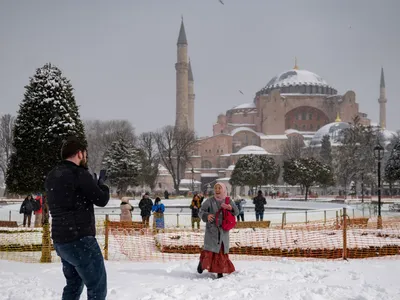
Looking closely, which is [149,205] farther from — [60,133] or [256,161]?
[256,161]

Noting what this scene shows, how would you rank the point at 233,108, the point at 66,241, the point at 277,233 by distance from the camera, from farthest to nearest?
the point at 233,108
the point at 277,233
the point at 66,241

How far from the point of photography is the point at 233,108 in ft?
281

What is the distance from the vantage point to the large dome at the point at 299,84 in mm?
82625

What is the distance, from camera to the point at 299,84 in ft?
273

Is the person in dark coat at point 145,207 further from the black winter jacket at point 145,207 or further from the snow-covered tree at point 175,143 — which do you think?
the snow-covered tree at point 175,143

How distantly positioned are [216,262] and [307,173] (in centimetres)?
3366

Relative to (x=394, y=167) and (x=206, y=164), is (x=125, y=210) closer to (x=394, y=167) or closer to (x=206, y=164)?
(x=394, y=167)

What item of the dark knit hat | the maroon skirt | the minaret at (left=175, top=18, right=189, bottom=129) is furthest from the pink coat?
the minaret at (left=175, top=18, right=189, bottom=129)

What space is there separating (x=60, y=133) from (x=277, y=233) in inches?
313

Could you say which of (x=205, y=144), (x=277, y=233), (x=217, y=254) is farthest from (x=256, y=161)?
(x=217, y=254)

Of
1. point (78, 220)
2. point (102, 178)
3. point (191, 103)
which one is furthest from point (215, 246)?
point (191, 103)

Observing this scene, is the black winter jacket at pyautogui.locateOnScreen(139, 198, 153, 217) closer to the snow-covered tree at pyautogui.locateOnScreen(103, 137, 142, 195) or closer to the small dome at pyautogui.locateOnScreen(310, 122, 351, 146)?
the snow-covered tree at pyautogui.locateOnScreen(103, 137, 142, 195)

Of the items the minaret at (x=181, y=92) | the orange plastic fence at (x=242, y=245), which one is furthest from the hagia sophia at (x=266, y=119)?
the orange plastic fence at (x=242, y=245)

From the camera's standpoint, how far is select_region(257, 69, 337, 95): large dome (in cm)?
8262
